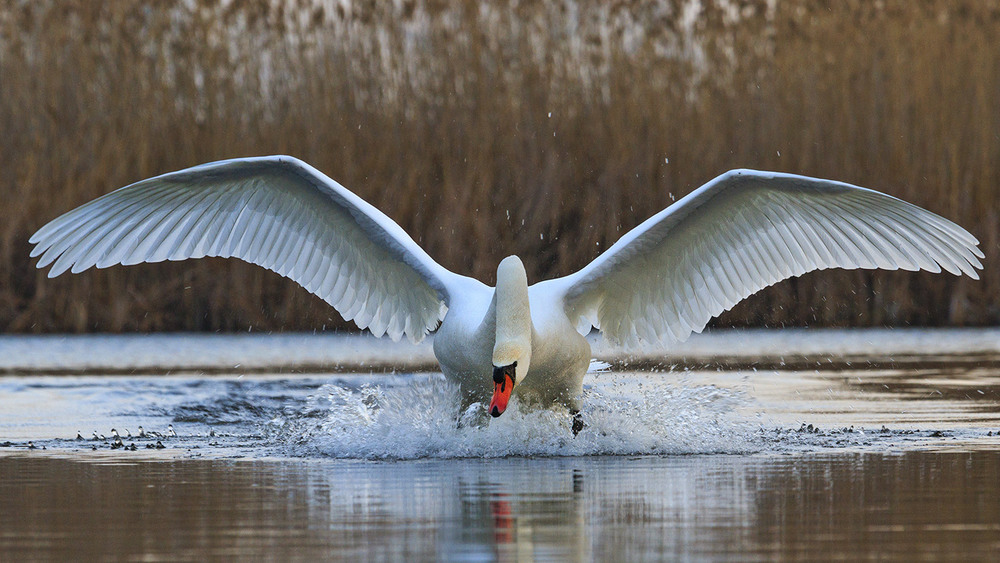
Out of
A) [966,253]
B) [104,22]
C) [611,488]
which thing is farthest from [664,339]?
[104,22]

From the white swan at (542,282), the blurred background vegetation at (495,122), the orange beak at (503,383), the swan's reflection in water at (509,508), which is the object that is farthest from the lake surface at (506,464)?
the blurred background vegetation at (495,122)

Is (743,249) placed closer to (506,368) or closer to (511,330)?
(511,330)

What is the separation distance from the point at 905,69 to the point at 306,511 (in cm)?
1136

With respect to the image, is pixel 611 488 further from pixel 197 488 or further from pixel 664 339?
pixel 664 339

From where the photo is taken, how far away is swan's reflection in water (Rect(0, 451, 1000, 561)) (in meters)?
4.51

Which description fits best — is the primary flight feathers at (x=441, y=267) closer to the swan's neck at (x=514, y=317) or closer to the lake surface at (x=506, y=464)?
the lake surface at (x=506, y=464)

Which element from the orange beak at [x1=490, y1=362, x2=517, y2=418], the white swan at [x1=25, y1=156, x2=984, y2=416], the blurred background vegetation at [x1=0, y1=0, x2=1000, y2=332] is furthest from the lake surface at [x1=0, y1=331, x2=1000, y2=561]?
the blurred background vegetation at [x1=0, y1=0, x2=1000, y2=332]

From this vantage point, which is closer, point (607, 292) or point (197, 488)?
point (197, 488)

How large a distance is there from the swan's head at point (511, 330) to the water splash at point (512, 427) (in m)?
0.56

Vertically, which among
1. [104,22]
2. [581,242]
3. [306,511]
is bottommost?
[306,511]

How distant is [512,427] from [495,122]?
24.1 feet

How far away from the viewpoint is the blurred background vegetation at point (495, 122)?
1400 cm

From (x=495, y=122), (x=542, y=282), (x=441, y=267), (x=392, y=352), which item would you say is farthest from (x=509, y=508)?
(x=495, y=122)

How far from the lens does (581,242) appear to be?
1413cm
